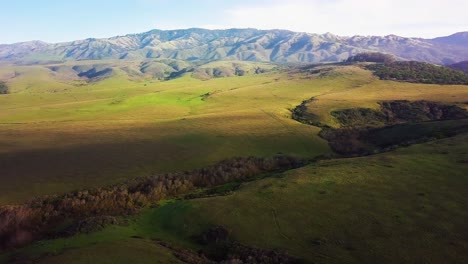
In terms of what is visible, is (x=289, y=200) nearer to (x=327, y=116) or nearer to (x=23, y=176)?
(x=23, y=176)

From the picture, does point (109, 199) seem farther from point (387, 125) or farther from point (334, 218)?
point (387, 125)

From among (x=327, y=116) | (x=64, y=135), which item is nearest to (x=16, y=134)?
(x=64, y=135)

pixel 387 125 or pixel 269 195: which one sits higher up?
pixel 269 195

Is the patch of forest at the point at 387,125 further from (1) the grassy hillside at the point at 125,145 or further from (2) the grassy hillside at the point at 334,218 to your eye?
(2) the grassy hillside at the point at 334,218

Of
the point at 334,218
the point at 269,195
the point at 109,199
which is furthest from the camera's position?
the point at 109,199

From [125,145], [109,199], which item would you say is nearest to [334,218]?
[109,199]

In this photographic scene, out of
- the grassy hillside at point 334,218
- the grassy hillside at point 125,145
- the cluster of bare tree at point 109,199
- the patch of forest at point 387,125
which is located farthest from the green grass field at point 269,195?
the patch of forest at point 387,125

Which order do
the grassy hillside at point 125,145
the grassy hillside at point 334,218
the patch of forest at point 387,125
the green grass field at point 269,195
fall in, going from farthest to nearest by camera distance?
the patch of forest at point 387,125
the grassy hillside at point 125,145
the green grass field at point 269,195
the grassy hillside at point 334,218

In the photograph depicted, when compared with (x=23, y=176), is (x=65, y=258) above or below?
above
